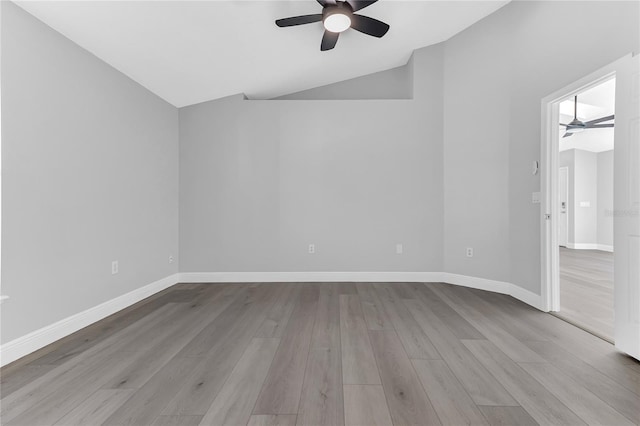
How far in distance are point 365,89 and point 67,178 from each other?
3803mm

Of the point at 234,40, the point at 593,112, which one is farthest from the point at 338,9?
the point at 593,112

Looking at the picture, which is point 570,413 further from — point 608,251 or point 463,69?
point 608,251

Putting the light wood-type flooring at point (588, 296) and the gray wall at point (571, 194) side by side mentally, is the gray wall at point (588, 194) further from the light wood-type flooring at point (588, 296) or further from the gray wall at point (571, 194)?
the light wood-type flooring at point (588, 296)

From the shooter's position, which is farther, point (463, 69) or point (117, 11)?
point (463, 69)

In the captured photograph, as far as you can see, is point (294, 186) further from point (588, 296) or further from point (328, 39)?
point (588, 296)

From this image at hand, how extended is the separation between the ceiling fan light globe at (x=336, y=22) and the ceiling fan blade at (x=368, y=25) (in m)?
0.07

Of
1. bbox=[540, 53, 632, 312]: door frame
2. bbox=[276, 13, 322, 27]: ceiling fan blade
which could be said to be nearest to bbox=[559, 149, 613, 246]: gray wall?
bbox=[540, 53, 632, 312]: door frame

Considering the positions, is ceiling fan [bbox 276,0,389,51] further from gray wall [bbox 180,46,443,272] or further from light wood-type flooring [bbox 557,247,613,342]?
light wood-type flooring [bbox 557,247,613,342]

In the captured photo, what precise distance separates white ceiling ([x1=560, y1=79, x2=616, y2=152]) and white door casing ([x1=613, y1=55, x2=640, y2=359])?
7.17ft

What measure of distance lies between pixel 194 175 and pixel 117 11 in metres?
2.04

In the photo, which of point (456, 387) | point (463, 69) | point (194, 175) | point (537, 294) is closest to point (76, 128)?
point (194, 175)

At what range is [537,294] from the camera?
111 inches

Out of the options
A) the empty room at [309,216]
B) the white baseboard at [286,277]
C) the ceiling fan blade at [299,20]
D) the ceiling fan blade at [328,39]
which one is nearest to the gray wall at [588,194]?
the empty room at [309,216]

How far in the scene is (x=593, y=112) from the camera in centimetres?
562
